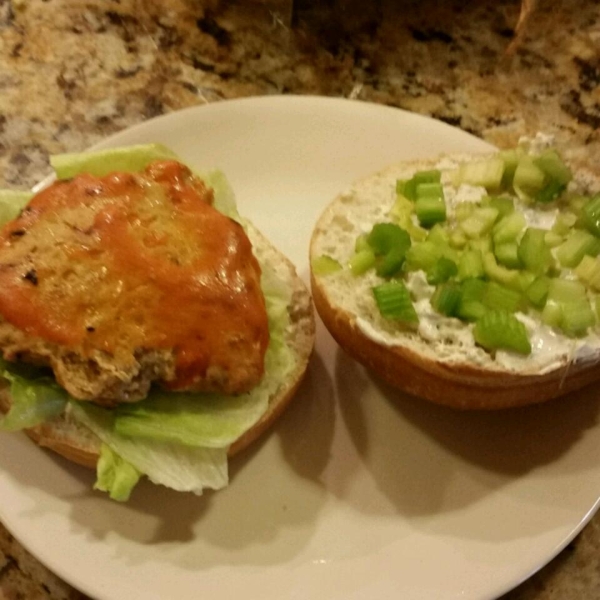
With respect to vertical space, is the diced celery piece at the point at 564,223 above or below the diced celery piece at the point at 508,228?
above

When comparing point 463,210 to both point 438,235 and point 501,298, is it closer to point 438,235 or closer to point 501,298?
point 438,235

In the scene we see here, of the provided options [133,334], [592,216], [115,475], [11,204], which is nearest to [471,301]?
[592,216]

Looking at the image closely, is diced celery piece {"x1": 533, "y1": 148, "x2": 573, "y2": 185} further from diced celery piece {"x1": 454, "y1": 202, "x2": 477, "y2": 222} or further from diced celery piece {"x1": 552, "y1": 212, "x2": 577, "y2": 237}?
diced celery piece {"x1": 454, "y1": 202, "x2": 477, "y2": 222}

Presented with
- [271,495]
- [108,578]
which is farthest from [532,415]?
[108,578]

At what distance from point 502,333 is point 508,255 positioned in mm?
233

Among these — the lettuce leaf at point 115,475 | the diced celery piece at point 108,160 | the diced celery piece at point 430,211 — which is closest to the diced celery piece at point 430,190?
the diced celery piece at point 430,211

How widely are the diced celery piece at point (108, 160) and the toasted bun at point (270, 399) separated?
Result: 12.9 inches

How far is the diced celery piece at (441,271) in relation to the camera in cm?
167

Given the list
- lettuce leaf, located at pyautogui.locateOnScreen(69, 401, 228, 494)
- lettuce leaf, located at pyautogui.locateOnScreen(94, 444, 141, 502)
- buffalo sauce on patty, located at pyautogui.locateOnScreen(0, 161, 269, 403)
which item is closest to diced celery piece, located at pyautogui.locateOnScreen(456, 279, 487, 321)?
buffalo sauce on patty, located at pyautogui.locateOnScreen(0, 161, 269, 403)

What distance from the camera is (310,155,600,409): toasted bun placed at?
159 centimetres

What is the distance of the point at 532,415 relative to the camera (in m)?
1.83

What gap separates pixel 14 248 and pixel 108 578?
76 cm

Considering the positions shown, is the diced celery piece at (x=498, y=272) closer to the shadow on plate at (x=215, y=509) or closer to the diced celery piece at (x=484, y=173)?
the diced celery piece at (x=484, y=173)

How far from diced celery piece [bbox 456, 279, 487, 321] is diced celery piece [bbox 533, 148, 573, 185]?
0.37 metres
